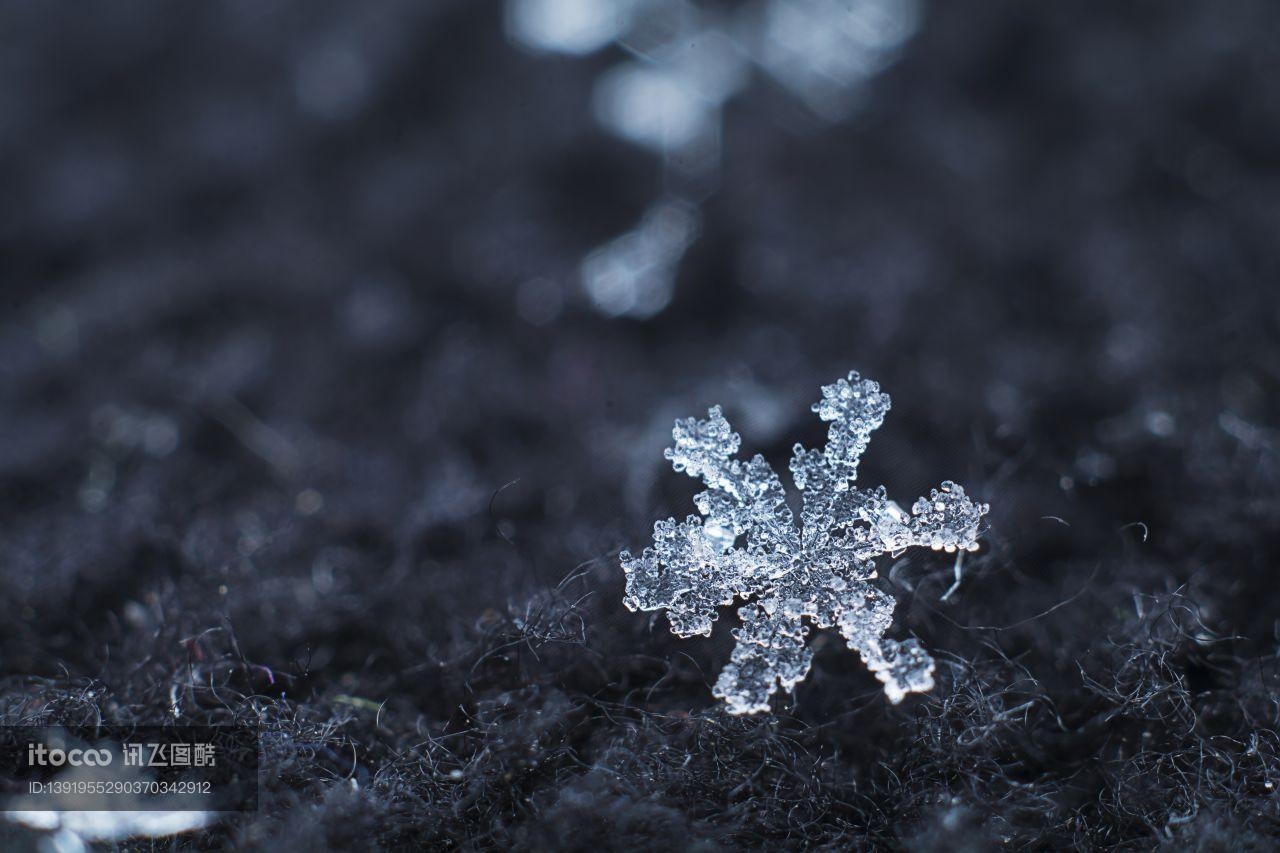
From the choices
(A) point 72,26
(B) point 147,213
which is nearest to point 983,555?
(B) point 147,213

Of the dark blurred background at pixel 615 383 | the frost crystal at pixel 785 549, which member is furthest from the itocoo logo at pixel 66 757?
the frost crystal at pixel 785 549

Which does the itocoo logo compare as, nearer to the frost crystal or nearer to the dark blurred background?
the dark blurred background

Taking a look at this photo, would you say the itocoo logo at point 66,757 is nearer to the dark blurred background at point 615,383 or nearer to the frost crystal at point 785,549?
the dark blurred background at point 615,383

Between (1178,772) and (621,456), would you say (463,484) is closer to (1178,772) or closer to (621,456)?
(621,456)

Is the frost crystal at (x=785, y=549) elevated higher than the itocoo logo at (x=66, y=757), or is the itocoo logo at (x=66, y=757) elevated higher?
the frost crystal at (x=785, y=549)

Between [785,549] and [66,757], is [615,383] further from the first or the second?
[66,757]
